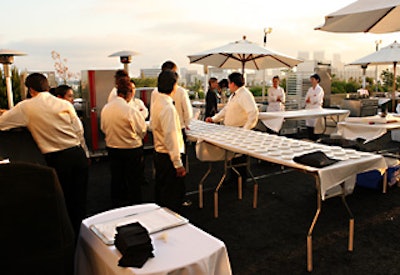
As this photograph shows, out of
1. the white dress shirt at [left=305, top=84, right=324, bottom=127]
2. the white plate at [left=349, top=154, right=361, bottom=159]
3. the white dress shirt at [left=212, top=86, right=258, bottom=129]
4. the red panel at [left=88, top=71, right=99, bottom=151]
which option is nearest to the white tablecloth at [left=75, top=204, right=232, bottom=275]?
the white plate at [left=349, top=154, right=361, bottom=159]

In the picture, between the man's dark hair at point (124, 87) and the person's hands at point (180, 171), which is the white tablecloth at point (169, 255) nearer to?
the person's hands at point (180, 171)

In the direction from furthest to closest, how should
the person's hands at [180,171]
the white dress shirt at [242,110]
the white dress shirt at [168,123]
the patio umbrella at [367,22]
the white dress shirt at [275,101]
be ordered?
the white dress shirt at [275,101]
the white dress shirt at [242,110]
the patio umbrella at [367,22]
the person's hands at [180,171]
the white dress shirt at [168,123]

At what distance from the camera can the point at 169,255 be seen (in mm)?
1382

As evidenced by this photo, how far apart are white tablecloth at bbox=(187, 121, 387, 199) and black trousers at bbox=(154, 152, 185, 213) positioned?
24.0 inches

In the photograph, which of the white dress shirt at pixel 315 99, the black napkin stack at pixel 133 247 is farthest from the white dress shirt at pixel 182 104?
the white dress shirt at pixel 315 99

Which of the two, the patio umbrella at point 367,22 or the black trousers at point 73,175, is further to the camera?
the patio umbrella at point 367,22

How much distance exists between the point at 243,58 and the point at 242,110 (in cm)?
353

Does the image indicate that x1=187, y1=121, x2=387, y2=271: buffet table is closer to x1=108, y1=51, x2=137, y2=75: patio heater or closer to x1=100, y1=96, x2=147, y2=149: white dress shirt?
x1=100, y1=96, x2=147, y2=149: white dress shirt

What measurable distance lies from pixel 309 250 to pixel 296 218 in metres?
1.08

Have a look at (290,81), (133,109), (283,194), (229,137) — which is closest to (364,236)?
(283,194)

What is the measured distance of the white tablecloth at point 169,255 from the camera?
1.32 metres

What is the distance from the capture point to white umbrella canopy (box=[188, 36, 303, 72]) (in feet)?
22.5

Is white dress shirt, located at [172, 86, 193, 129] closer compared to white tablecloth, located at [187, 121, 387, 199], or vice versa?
white tablecloth, located at [187, 121, 387, 199]

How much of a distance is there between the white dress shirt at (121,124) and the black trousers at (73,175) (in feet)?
1.96
